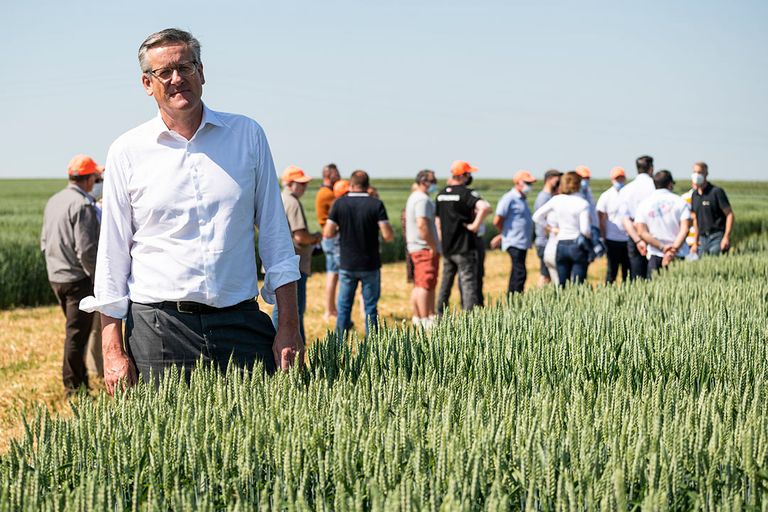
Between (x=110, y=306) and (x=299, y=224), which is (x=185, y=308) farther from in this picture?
(x=299, y=224)

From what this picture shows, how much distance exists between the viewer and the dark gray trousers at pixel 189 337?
3.67 meters

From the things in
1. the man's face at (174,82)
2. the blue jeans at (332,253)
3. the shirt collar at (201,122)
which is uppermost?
the man's face at (174,82)

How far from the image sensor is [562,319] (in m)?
5.18

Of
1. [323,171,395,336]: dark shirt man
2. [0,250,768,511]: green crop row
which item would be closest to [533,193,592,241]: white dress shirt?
[323,171,395,336]: dark shirt man

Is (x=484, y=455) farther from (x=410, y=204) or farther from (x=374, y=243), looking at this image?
(x=410, y=204)

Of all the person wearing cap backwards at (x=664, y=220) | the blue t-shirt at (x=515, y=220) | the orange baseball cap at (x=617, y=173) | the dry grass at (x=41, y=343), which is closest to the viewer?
the dry grass at (x=41, y=343)

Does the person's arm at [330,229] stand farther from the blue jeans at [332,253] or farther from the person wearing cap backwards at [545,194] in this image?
the person wearing cap backwards at [545,194]

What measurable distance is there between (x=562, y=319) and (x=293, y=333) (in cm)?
205

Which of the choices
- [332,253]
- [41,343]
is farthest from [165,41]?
[41,343]

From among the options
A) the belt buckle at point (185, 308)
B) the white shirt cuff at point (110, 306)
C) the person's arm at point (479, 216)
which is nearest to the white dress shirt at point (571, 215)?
the person's arm at point (479, 216)

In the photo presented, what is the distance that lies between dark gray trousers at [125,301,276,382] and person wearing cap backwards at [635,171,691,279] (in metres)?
7.06

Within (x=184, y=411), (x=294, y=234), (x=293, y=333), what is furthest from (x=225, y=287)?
(x=294, y=234)

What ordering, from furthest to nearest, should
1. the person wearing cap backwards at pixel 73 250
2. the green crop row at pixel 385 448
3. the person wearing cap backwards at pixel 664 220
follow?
1. the person wearing cap backwards at pixel 664 220
2. the person wearing cap backwards at pixel 73 250
3. the green crop row at pixel 385 448

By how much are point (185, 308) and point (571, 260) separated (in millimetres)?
6736
